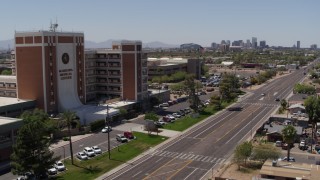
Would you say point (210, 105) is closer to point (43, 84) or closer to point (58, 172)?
point (43, 84)

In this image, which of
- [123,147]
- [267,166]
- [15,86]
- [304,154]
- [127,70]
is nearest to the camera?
[267,166]

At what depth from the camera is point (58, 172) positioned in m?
64.6

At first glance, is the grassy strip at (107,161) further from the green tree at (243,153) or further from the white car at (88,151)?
the green tree at (243,153)

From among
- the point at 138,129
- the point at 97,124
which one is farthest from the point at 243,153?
the point at 97,124

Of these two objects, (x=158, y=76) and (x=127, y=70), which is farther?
(x=158, y=76)

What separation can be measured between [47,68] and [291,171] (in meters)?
64.4

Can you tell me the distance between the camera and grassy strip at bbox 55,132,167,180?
6378 cm

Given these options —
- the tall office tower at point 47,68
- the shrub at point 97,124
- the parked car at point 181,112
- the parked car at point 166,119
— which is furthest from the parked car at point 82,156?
the parked car at point 181,112

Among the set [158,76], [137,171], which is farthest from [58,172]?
[158,76]

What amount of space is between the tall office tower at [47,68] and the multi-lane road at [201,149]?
111ft

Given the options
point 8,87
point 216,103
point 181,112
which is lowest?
point 181,112

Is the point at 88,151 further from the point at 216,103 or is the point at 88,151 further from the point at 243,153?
the point at 216,103

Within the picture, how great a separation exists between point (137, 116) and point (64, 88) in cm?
2173

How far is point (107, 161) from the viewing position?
232 feet
